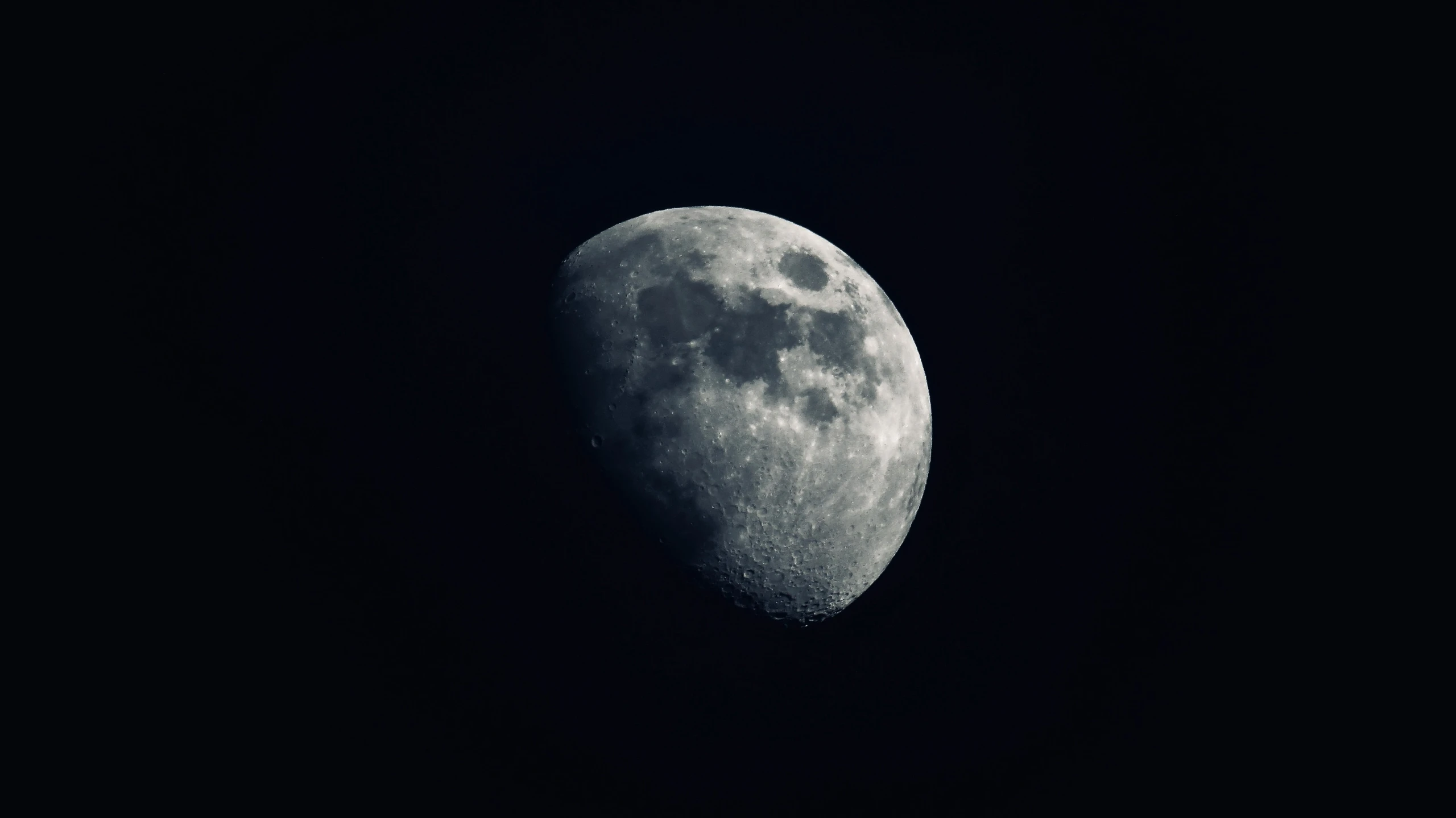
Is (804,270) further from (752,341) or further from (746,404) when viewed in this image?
(746,404)

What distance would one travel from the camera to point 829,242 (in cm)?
348

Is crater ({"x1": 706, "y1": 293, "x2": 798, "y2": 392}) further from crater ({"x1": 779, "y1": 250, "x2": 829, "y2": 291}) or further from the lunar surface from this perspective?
crater ({"x1": 779, "y1": 250, "x2": 829, "y2": 291})

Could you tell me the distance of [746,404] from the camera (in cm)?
281

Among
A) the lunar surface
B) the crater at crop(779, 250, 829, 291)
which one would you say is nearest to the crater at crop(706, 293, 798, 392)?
the lunar surface

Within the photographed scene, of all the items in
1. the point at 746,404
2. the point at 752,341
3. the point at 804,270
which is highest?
the point at 804,270

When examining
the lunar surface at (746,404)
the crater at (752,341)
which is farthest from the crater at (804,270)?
the crater at (752,341)

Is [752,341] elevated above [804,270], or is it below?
below

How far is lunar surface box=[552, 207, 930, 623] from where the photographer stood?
283 centimetres

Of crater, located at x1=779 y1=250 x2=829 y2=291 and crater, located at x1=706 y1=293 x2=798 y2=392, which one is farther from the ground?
crater, located at x1=779 y1=250 x2=829 y2=291

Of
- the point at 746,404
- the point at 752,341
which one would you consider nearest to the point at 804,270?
the point at 752,341

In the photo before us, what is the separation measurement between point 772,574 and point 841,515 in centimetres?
40

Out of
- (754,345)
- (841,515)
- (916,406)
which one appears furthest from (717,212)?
(841,515)

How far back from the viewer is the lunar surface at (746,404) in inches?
111

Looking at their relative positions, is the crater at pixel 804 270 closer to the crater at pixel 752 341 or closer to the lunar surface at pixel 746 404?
the lunar surface at pixel 746 404
